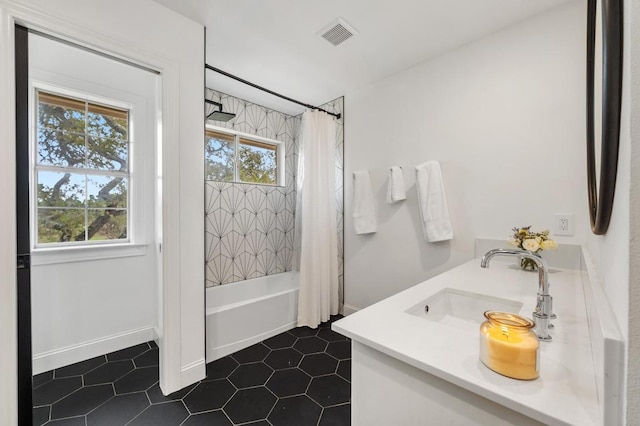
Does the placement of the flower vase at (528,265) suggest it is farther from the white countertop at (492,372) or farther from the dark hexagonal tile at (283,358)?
the dark hexagonal tile at (283,358)

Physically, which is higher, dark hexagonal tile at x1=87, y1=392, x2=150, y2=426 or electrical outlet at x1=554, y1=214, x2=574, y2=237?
electrical outlet at x1=554, y1=214, x2=574, y2=237

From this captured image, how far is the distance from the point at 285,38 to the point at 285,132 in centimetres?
150

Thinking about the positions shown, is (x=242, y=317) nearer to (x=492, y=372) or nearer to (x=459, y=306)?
(x=459, y=306)

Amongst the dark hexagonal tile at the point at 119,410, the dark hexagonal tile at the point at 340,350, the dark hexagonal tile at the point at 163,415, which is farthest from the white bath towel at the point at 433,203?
the dark hexagonal tile at the point at 119,410

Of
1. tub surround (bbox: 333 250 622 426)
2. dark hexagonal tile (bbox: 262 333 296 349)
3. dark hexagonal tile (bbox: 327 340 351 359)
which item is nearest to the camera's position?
tub surround (bbox: 333 250 622 426)

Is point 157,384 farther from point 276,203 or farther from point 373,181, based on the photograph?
point 373,181

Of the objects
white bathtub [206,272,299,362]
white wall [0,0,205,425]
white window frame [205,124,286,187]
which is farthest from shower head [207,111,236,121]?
white bathtub [206,272,299,362]

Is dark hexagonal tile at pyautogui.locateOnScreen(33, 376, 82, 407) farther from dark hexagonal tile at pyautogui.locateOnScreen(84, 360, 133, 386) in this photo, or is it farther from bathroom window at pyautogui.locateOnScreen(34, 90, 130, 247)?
bathroom window at pyautogui.locateOnScreen(34, 90, 130, 247)

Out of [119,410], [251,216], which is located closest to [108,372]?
[119,410]

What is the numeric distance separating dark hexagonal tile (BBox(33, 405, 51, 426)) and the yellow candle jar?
84.4 inches

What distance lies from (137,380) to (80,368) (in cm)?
52

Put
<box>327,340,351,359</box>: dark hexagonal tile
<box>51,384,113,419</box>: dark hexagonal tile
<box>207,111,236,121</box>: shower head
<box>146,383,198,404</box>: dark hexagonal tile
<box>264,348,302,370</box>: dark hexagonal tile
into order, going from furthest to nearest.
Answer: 1. <box>207,111,236,121</box>: shower head
2. <box>327,340,351,359</box>: dark hexagonal tile
3. <box>264,348,302,370</box>: dark hexagonal tile
4. <box>146,383,198,404</box>: dark hexagonal tile
5. <box>51,384,113,419</box>: dark hexagonal tile

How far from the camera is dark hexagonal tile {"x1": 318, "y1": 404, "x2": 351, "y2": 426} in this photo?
1.37 meters

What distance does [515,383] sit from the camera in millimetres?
575
